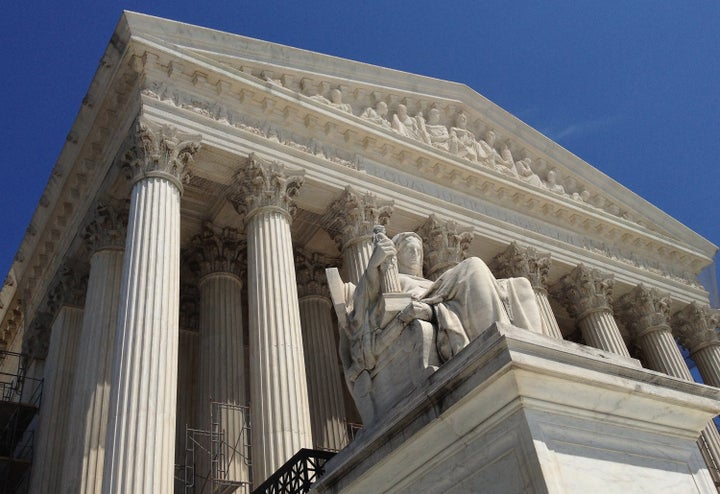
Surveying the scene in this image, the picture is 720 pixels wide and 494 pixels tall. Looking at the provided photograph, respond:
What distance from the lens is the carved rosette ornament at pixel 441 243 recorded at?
21.2m

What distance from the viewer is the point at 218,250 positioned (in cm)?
2103

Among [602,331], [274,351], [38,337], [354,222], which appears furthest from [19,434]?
[602,331]

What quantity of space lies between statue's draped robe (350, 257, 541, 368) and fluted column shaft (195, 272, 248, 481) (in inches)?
466

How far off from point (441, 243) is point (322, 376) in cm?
530

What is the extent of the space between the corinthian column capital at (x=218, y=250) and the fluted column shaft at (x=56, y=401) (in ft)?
12.1

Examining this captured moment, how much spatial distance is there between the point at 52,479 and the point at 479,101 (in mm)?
19037

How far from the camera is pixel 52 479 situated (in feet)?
57.8

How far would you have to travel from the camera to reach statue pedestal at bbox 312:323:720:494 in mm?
4578

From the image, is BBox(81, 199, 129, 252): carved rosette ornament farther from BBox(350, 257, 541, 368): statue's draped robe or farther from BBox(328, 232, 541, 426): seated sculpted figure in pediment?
BBox(350, 257, 541, 368): statue's draped robe

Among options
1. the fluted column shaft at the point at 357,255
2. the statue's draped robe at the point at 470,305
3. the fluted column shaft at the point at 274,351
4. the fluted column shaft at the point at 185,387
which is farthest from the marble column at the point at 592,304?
the statue's draped robe at the point at 470,305

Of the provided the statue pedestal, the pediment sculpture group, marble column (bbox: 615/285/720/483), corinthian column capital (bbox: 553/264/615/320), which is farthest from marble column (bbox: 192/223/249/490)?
marble column (bbox: 615/285/720/483)

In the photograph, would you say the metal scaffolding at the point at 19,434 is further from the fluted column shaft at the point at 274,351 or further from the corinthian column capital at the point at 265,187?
the fluted column shaft at the point at 274,351

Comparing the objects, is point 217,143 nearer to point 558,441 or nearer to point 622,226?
point 558,441

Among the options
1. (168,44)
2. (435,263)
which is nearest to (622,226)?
(435,263)
